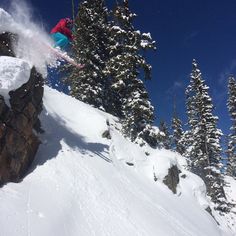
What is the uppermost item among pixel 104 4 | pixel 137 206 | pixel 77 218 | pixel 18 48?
pixel 104 4

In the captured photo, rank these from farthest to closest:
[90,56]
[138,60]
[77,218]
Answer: [90,56], [138,60], [77,218]

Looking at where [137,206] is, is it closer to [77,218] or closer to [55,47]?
[77,218]

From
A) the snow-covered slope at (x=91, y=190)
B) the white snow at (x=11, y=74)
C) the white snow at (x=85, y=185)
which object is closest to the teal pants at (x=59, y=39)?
the white snow at (x=85, y=185)

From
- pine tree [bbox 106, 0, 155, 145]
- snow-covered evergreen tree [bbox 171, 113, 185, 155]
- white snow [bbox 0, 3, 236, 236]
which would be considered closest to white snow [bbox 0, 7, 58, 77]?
white snow [bbox 0, 3, 236, 236]

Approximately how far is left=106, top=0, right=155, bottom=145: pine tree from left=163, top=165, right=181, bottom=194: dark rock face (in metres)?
3.64

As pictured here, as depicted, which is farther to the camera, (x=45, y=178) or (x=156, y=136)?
(x=156, y=136)

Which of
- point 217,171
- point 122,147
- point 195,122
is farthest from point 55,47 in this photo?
point 195,122

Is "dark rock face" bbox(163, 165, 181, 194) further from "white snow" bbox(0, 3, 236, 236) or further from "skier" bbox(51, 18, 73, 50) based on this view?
"skier" bbox(51, 18, 73, 50)

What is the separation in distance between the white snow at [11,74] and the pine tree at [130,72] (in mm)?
11165

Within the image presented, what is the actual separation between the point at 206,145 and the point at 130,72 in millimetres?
9672

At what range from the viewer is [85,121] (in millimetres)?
17844

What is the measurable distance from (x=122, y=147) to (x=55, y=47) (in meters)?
6.39

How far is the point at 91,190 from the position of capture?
1108cm

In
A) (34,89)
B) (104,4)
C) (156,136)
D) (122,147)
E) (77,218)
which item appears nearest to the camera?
(77,218)
